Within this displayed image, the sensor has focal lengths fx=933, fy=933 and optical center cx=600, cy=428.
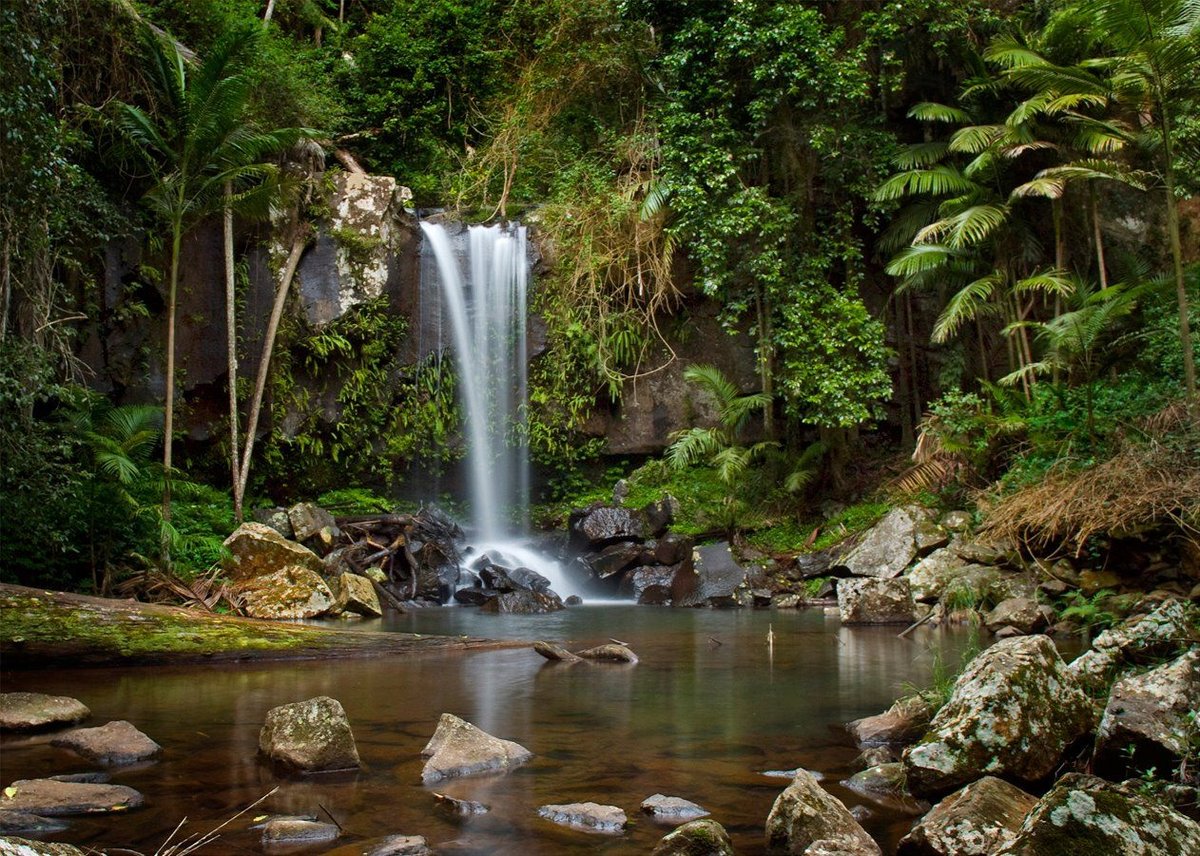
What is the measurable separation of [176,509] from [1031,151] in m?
13.6

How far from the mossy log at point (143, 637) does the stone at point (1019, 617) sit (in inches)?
197

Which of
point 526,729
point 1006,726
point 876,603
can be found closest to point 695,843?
point 1006,726

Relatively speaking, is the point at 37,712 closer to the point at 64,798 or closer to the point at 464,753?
the point at 64,798

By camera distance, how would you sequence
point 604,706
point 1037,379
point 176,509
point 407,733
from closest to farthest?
point 407,733, point 604,706, point 176,509, point 1037,379

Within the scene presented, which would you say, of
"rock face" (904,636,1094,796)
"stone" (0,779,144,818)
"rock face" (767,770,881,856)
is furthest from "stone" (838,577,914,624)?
"stone" (0,779,144,818)

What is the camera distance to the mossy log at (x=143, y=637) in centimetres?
705

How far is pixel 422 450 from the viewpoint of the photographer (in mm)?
16047

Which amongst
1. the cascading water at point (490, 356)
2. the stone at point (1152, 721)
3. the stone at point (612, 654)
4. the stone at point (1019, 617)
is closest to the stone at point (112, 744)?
the stone at point (612, 654)

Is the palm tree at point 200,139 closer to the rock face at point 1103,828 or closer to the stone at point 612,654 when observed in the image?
the stone at point 612,654

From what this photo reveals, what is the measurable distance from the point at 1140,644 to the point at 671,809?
2845mm

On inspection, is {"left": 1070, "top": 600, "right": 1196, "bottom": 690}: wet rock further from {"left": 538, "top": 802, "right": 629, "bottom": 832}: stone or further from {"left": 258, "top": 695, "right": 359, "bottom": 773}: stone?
{"left": 258, "top": 695, "right": 359, "bottom": 773}: stone

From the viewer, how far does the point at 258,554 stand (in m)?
11.2

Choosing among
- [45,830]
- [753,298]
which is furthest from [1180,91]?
[45,830]

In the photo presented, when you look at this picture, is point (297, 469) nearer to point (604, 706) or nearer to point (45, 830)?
point (604, 706)
